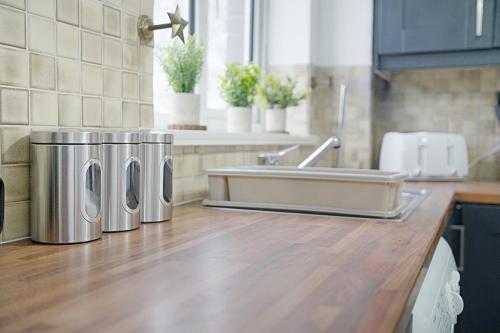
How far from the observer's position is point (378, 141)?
289 centimetres

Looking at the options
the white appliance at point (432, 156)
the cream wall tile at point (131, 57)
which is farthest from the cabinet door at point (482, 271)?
the cream wall tile at point (131, 57)

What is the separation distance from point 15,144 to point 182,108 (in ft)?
2.70

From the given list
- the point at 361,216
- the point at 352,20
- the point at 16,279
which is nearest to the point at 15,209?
the point at 16,279

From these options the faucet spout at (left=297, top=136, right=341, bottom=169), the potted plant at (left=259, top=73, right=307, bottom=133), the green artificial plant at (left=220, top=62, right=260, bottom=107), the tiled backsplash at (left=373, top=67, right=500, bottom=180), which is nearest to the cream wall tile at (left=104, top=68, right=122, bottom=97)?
the faucet spout at (left=297, top=136, right=341, bottom=169)

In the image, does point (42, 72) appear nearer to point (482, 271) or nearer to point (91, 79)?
point (91, 79)

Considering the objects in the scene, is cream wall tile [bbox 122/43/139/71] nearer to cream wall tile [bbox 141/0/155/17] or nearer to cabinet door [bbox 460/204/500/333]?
cream wall tile [bbox 141/0/155/17]

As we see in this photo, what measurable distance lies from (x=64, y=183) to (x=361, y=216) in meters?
0.76

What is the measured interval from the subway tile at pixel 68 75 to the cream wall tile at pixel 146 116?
239 mm

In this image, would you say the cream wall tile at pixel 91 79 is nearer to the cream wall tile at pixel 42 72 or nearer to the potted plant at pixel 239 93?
the cream wall tile at pixel 42 72

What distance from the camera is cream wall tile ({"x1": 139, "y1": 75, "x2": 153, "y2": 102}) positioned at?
4.44 feet

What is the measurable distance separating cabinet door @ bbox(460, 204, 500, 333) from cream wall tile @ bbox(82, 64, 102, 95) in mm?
1481

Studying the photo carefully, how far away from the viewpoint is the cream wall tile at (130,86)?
1.29 meters

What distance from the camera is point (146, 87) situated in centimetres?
137

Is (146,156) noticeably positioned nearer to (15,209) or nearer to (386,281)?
(15,209)
